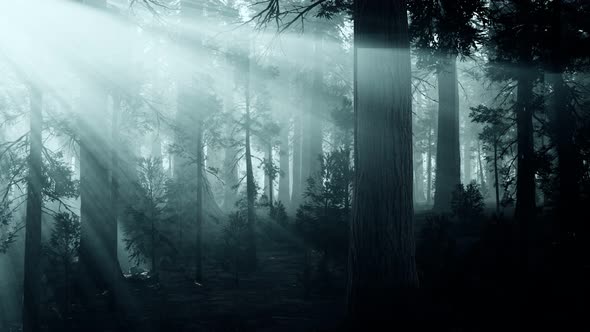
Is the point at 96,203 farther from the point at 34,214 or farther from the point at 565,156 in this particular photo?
the point at 565,156

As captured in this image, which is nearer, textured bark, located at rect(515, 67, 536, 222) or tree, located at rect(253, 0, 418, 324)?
tree, located at rect(253, 0, 418, 324)

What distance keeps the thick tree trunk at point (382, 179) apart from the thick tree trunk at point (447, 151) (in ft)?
53.4

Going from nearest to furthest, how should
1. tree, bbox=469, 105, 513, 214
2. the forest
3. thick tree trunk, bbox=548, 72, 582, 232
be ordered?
1. the forest
2. thick tree trunk, bbox=548, 72, 582, 232
3. tree, bbox=469, 105, 513, 214

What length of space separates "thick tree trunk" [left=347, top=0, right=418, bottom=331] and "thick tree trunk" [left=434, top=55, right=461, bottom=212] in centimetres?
1628

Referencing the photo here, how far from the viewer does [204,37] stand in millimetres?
24000

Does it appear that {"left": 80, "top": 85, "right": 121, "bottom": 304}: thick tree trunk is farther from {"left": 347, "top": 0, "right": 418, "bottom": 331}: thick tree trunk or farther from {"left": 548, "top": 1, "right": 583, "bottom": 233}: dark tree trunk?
{"left": 548, "top": 1, "right": 583, "bottom": 233}: dark tree trunk

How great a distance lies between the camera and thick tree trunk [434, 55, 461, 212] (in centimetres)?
2161

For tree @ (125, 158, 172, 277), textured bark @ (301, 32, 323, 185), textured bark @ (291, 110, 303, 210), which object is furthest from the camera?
textured bark @ (291, 110, 303, 210)

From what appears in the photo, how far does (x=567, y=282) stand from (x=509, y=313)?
1.87 m

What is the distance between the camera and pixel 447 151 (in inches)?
863

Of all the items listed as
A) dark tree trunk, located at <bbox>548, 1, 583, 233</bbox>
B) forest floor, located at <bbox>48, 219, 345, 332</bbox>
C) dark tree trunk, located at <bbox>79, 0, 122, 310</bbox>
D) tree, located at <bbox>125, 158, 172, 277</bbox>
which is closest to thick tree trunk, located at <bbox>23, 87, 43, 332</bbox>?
forest floor, located at <bbox>48, 219, 345, 332</bbox>

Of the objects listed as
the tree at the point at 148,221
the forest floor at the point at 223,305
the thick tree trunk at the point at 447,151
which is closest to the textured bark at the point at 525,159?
the forest floor at the point at 223,305

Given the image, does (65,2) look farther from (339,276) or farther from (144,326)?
(339,276)

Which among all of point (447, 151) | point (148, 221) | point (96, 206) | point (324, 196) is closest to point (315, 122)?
point (447, 151)
